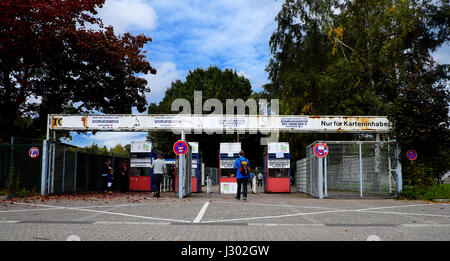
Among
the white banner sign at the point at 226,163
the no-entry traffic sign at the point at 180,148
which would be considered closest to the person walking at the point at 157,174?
the no-entry traffic sign at the point at 180,148

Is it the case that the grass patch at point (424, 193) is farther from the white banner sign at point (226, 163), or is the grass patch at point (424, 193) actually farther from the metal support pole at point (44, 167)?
the metal support pole at point (44, 167)

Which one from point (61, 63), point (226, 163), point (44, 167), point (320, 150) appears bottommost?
point (44, 167)

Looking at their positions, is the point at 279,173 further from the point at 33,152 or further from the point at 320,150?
the point at 33,152

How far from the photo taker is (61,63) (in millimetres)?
20750

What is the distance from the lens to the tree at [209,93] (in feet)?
137

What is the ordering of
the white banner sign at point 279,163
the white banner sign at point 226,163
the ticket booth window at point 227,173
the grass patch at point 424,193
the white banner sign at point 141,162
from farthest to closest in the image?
the white banner sign at point 141,162 < the white banner sign at point 279,163 < the white banner sign at point 226,163 < the ticket booth window at point 227,173 < the grass patch at point 424,193

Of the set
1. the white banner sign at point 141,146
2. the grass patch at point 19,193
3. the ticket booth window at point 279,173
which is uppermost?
the white banner sign at point 141,146

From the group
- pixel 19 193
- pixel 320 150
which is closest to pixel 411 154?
pixel 320 150

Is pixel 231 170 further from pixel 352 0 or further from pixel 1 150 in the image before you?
pixel 352 0

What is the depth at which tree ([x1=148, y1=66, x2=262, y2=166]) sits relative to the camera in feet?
137

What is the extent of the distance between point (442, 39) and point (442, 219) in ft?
59.4

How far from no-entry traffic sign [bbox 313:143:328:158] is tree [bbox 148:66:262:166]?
24415mm

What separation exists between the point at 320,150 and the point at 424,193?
472 centimetres

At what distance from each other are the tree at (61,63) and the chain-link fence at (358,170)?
11.6m
